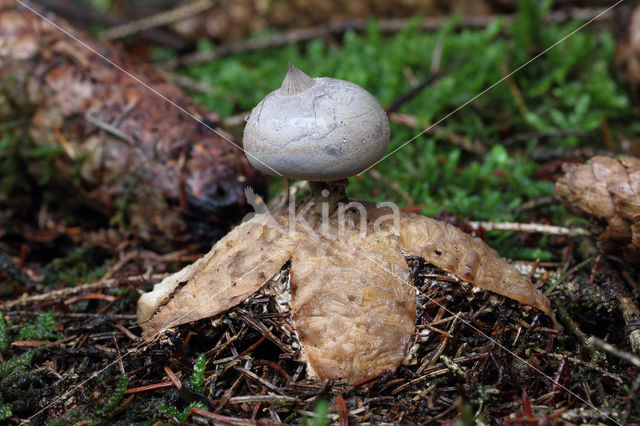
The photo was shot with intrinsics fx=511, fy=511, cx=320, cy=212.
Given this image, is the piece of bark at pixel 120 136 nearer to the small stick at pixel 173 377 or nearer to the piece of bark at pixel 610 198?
the small stick at pixel 173 377

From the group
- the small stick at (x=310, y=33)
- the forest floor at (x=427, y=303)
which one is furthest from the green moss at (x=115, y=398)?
the small stick at (x=310, y=33)

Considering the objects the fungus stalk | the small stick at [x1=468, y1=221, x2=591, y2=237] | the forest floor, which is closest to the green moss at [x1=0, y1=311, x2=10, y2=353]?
the forest floor

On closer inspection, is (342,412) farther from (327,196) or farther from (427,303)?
(327,196)

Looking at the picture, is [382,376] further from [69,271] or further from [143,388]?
[69,271]

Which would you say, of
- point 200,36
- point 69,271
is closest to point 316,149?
point 69,271

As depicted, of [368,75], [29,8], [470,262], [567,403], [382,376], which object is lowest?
[567,403]

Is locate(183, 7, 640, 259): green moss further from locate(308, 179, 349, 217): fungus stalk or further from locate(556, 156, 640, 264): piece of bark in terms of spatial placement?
locate(308, 179, 349, 217): fungus stalk

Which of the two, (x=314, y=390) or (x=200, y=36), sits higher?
(x=200, y=36)
